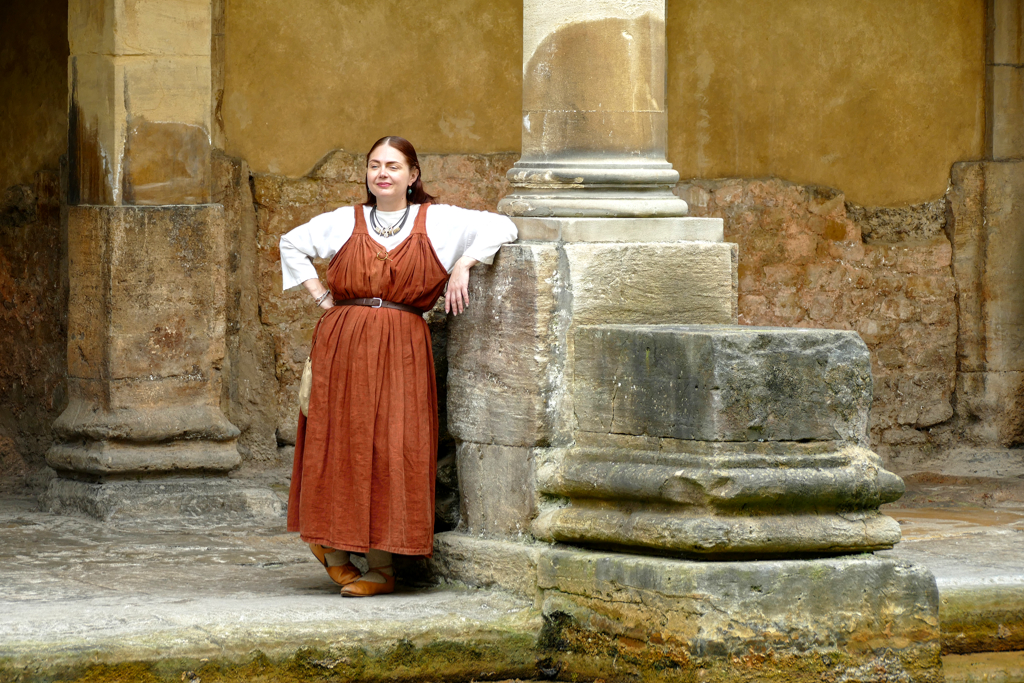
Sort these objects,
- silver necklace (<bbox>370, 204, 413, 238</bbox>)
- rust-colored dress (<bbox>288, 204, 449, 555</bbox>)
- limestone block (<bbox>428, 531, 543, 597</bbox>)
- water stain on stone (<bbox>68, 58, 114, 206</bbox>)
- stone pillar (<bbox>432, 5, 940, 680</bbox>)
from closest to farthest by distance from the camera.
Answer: stone pillar (<bbox>432, 5, 940, 680</bbox>) → limestone block (<bbox>428, 531, 543, 597</bbox>) → rust-colored dress (<bbox>288, 204, 449, 555</bbox>) → silver necklace (<bbox>370, 204, 413, 238</bbox>) → water stain on stone (<bbox>68, 58, 114, 206</bbox>)

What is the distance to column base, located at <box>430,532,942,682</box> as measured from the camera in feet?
13.8

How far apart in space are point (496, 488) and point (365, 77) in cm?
322

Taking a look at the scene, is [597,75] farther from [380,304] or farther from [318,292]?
[318,292]

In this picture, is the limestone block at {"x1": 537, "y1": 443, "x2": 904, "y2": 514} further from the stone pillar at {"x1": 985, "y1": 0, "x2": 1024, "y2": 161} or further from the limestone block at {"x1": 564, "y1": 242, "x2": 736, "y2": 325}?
the stone pillar at {"x1": 985, "y1": 0, "x2": 1024, "y2": 161}

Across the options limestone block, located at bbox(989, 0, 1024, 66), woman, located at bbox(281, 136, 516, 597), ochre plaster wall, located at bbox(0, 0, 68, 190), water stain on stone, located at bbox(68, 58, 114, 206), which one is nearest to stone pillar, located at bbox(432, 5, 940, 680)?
woman, located at bbox(281, 136, 516, 597)

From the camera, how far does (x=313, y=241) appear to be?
196 inches

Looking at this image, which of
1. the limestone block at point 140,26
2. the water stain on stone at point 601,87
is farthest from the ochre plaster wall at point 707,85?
the water stain on stone at point 601,87

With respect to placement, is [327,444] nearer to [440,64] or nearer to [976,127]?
[440,64]

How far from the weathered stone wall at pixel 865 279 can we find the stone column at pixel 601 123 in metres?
3.26

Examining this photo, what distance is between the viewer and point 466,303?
4949mm

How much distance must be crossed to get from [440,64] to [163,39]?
163 centimetres

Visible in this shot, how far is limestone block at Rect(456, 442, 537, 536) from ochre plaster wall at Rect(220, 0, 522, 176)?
2829 mm

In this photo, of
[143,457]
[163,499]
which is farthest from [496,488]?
[143,457]

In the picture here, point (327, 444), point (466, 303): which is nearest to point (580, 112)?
point (466, 303)
